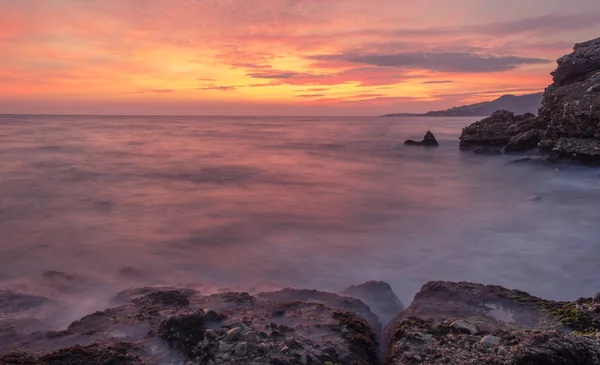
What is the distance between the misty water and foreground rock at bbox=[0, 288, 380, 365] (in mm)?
1192

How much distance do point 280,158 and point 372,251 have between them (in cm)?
1893

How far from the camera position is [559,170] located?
17.9 m

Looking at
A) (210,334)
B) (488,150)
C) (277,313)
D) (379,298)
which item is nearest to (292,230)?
(379,298)

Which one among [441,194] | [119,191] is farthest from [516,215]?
[119,191]

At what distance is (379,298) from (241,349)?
276 cm

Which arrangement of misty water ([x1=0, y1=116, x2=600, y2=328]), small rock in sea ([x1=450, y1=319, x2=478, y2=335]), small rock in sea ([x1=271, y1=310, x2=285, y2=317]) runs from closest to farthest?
small rock in sea ([x1=450, y1=319, x2=478, y2=335]), small rock in sea ([x1=271, y1=310, x2=285, y2=317]), misty water ([x1=0, y1=116, x2=600, y2=328])

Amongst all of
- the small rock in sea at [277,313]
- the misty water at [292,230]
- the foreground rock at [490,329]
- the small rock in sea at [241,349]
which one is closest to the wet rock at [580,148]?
the misty water at [292,230]

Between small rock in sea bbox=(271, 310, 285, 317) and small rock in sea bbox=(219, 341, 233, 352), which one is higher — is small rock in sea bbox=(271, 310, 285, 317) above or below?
below

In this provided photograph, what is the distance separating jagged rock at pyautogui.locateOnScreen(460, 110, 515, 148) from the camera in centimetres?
2670

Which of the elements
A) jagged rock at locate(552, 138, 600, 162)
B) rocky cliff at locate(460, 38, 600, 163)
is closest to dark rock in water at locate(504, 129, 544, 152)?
rocky cliff at locate(460, 38, 600, 163)

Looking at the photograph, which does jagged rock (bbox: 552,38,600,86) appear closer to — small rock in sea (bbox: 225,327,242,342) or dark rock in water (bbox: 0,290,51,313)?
small rock in sea (bbox: 225,327,242,342)

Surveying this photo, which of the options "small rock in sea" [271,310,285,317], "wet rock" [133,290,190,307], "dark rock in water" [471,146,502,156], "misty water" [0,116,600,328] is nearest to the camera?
"small rock in sea" [271,310,285,317]

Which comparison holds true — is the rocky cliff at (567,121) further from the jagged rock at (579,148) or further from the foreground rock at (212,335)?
the foreground rock at (212,335)

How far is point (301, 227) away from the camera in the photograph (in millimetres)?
10289
